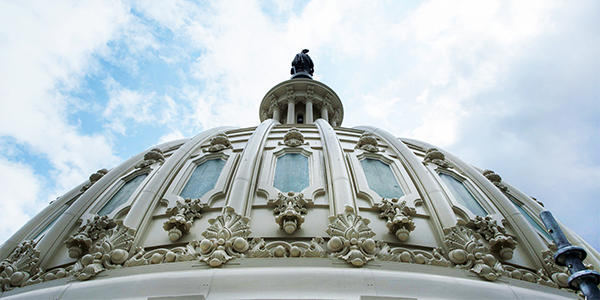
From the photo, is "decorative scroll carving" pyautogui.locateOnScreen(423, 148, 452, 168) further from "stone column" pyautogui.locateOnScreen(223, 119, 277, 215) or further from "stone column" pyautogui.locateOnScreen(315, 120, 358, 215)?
"stone column" pyautogui.locateOnScreen(223, 119, 277, 215)

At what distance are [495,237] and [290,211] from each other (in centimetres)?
688

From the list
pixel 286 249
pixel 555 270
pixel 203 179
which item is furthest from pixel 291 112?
pixel 555 270

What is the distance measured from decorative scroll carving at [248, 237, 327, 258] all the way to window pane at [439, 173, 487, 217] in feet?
27.2

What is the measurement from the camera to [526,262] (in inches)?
428

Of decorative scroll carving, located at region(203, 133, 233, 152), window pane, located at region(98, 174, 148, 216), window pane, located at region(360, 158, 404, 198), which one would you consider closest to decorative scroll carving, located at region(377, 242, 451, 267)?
window pane, located at region(360, 158, 404, 198)

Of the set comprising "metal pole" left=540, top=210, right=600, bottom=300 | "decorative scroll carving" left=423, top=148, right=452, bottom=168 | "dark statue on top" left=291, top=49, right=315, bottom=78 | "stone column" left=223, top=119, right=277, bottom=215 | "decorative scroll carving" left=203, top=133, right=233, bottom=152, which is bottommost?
"metal pole" left=540, top=210, right=600, bottom=300

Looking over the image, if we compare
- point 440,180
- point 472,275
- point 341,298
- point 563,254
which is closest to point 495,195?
point 440,180

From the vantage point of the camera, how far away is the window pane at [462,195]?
47.1 ft

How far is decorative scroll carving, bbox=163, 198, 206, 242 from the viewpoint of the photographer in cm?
1051

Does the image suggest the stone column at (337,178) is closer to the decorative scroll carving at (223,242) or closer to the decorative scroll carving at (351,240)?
the decorative scroll carving at (351,240)

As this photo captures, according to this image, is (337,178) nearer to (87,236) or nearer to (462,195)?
(462,195)

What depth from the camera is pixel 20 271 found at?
10242 mm

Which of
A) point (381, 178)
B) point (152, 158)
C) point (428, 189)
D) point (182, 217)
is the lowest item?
point (182, 217)

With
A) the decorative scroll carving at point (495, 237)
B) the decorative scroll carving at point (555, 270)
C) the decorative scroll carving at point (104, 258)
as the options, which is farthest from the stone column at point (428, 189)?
the decorative scroll carving at point (104, 258)
